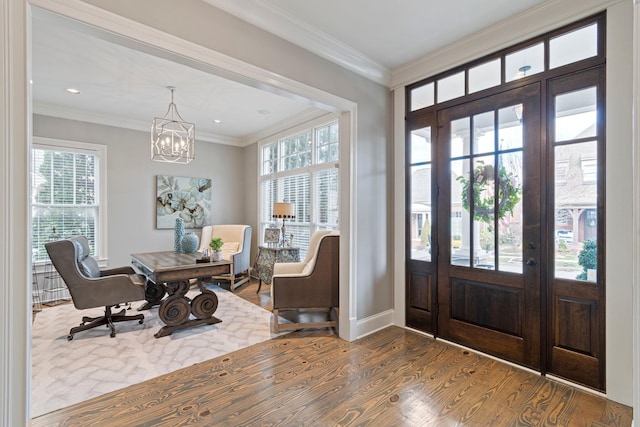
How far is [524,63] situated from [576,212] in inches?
50.7

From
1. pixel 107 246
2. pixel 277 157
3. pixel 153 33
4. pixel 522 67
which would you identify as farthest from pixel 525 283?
pixel 107 246

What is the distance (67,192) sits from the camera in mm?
4703

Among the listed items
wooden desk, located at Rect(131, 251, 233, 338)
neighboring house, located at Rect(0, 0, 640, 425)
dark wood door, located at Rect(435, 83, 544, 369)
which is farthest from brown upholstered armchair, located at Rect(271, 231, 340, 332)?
dark wood door, located at Rect(435, 83, 544, 369)

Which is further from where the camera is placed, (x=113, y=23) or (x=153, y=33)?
(x=153, y=33)

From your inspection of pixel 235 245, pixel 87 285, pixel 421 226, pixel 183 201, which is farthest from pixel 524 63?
pixel 183 201

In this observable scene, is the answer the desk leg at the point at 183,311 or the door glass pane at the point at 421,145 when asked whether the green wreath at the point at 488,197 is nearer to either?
the door glass pane at the point at 421,145

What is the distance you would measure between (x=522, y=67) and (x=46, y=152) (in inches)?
243

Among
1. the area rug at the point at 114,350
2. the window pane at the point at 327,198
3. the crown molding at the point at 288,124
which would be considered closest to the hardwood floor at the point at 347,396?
the area rug at the point at 114,350

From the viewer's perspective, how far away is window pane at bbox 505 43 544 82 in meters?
2.41

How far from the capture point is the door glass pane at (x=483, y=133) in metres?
2.67

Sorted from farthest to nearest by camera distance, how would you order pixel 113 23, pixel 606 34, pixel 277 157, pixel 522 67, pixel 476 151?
pixel 277 157
pixel 476 151
pixel 522 67
pixel 606 34
pixel 113 23

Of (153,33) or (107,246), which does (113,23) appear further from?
(107,246)

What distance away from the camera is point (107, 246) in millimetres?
4930

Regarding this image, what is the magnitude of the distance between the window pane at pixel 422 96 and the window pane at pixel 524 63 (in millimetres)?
714
